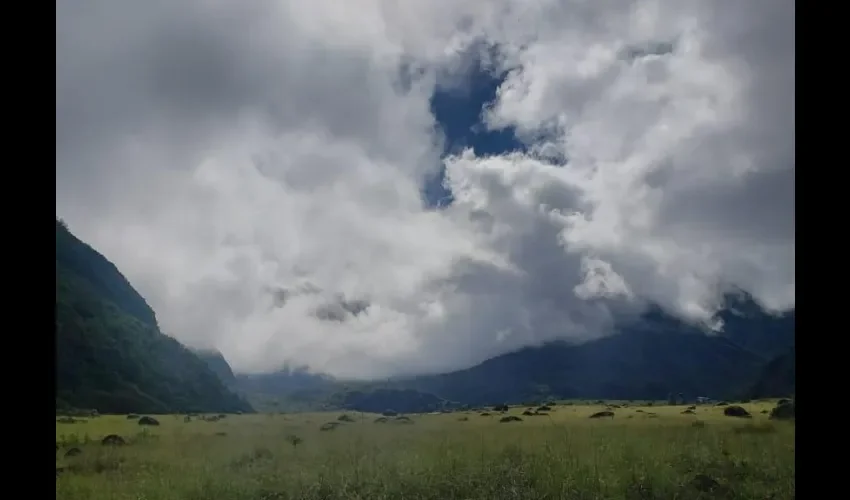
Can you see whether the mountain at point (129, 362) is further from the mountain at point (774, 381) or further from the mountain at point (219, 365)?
the mountain at point (774, 381)

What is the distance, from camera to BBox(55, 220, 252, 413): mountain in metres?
1.65

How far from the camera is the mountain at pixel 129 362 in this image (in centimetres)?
165

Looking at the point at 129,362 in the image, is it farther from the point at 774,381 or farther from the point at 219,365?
the point at 774,381

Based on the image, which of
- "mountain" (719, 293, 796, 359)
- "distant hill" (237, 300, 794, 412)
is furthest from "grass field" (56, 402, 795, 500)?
"mountain" (719, 293, 796, 359)

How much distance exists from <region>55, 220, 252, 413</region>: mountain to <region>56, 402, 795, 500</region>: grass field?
0.14 ft

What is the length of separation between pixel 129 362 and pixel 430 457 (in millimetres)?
780

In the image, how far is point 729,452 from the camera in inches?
65.6

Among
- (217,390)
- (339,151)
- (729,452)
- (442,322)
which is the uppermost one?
(339,151)

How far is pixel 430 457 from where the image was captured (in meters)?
1.70

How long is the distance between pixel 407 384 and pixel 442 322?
18 cm

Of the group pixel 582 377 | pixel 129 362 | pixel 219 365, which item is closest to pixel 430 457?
pixel 582 377

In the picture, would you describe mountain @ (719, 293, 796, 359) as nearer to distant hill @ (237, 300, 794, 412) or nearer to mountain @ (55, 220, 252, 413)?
distant hill @ (237, 300, 794, 412)

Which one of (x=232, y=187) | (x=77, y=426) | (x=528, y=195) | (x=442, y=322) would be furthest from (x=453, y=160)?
(x=77, y=426)
